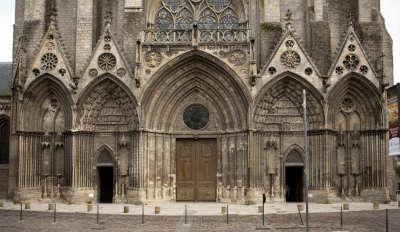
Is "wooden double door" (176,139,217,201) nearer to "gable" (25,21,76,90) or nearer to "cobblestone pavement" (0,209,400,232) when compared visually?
"gable" (25,21,76,90)

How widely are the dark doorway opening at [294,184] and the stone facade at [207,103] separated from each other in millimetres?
67

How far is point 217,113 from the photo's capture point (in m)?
31.0

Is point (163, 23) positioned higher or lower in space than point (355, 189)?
higher

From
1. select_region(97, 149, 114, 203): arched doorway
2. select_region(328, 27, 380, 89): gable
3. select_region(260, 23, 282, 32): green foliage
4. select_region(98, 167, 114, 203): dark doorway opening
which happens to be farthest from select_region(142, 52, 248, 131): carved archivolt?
select_region(328, 27, 380, 89): gable

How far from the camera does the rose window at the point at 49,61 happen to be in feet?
98.9

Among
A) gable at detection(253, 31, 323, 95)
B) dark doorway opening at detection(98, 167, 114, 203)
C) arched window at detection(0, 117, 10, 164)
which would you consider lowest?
dark doorway opening at detection(98, 167, 114, 203)

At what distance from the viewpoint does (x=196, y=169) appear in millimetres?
30906

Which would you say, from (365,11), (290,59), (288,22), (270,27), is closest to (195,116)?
(290,59)

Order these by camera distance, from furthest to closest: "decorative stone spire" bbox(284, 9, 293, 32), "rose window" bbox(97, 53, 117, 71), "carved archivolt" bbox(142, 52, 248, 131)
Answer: "carved archivolt" bbox(142, 52, 248, 131) < "rose window" bbox(97, 53, 117, 71) < "decorative stone spire" bbox(284, 9, 293, 32)

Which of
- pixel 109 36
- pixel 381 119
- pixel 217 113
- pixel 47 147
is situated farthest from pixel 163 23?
pixel 381 119

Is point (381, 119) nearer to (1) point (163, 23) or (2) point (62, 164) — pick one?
(1) point (163, 23)

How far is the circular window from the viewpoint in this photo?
31234mm

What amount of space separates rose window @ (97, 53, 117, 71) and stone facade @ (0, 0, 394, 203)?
0.05 meters

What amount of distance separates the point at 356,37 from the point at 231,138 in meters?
8.65
